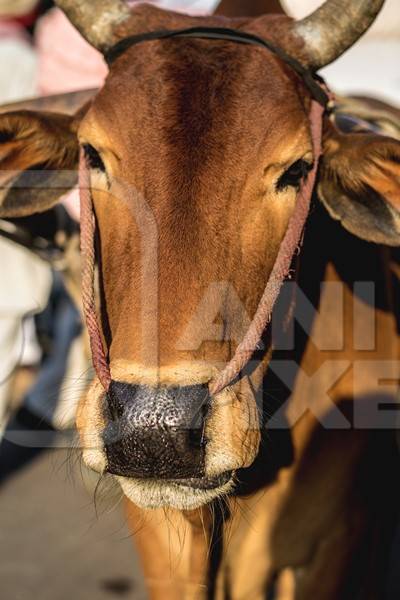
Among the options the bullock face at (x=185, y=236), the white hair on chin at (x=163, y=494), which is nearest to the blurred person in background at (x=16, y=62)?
the bullock face at (x=185, y=236)

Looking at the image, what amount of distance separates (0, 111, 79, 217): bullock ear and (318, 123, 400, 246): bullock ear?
801 millimetres

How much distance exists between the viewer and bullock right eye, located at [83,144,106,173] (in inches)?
106

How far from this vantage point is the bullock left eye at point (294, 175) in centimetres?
261

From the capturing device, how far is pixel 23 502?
5152 mm

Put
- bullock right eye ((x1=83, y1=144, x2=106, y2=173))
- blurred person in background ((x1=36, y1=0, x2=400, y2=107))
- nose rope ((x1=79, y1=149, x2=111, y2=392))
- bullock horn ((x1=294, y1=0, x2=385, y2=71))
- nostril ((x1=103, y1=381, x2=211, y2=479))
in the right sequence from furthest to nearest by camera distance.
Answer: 1. blurred person in background ((x1=36, y1=0, x2=400, y2=107))
2. bullock horn ((x1=294, y1=0, x2=385, y2=71))
3. bullock right eye ((x1=83, y1=144, x2=106, y2=173))
4. nose rope ((x1=79, y1=149, x2=111, y2=392))
5. nostril ((x1=103, y1=381, x2=211, y2=479))

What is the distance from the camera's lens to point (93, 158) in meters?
2.73

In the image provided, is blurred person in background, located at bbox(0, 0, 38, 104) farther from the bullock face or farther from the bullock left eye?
the bullock left eye

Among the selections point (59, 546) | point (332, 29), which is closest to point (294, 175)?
point (332, 29)

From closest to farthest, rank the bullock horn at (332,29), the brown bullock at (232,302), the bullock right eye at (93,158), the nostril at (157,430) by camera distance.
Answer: the nostril at (157,430), the brown bullock at (232,302), the bullock right eye at (93,158), the bullock horn at (332,29)

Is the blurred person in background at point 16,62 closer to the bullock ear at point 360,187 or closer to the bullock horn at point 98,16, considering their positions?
the bullock horn at point 98,16

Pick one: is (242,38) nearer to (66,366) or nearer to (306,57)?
(306,57)

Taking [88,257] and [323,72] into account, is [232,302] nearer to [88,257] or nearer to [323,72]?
[88,257]

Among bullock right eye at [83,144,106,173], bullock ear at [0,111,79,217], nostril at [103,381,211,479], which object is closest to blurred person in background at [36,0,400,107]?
bullock ear at [0,111,79,217]

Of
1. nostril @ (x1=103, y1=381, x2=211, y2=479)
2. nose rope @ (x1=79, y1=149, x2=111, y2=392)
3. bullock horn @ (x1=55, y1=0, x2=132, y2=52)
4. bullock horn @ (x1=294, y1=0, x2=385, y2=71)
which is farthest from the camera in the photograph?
bullock horn @ (x1=55, y1=0, x2=132, y2=52)
